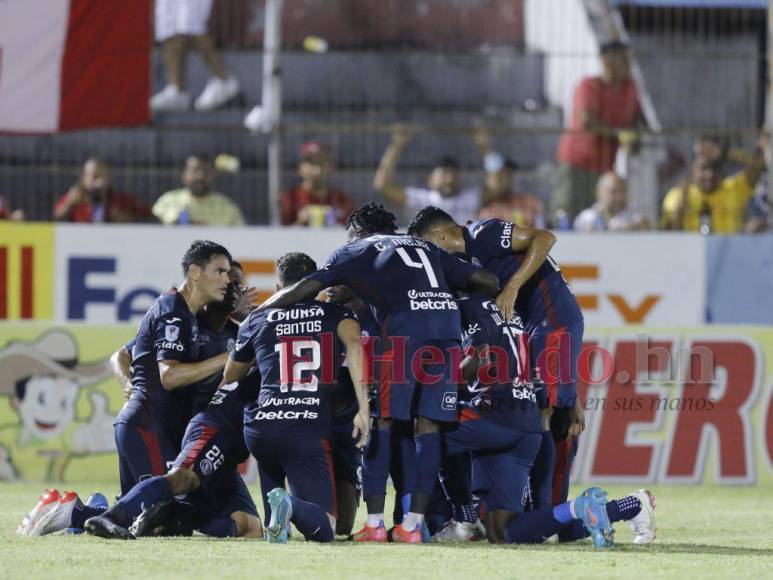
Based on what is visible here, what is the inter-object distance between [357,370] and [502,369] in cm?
96

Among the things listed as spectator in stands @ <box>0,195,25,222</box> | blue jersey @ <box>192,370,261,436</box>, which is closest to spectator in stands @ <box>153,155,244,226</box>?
spectator in stands @ <box>0,195,25,222</box>

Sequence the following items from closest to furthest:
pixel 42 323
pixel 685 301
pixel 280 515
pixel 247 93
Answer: pixel 280 515, pixel 42 323, pixel 685 301, pixel 247 93

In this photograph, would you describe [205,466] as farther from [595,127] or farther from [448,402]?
[595,127]

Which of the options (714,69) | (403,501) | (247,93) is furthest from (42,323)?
(714,69)

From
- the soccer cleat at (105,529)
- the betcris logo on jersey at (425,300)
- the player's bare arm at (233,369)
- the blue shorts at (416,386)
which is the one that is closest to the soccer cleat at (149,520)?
the soccer cleat at (105,529)

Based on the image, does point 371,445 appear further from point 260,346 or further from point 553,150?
point 553,150

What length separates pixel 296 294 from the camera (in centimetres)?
925

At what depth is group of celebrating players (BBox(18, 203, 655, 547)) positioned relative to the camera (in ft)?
30.2

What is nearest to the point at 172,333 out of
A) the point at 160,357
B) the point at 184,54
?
the point at 160,357

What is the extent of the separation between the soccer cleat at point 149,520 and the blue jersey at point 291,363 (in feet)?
2.44

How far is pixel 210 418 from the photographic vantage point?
966 cm

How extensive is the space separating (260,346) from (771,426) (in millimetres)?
7224

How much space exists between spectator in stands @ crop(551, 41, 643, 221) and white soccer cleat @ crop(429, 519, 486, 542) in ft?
22.9

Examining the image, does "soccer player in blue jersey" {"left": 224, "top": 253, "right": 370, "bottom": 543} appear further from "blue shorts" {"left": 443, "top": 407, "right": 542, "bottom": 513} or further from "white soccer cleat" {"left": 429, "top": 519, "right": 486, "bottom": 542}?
"white soccer cleat" {"left": 429, "top": 519, "right": 486, "bottom": 542}
